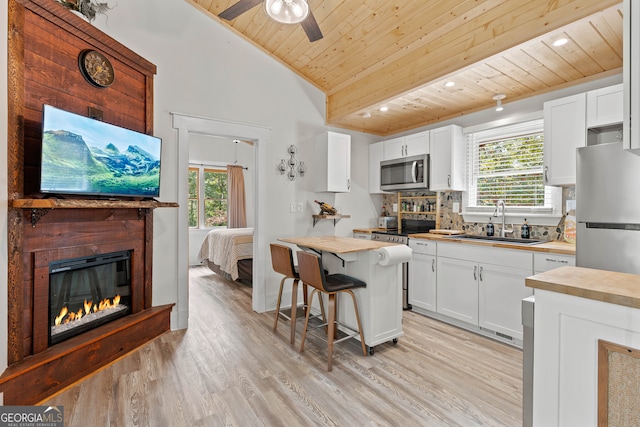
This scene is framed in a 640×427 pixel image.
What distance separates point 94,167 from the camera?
2.27 meters

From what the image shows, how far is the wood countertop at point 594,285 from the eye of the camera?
97 cm

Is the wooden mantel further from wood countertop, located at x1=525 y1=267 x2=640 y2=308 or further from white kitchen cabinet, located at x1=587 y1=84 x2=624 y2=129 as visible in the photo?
white kitchen cabinet, located at x1=587 y1=84 x2=624 y2=129

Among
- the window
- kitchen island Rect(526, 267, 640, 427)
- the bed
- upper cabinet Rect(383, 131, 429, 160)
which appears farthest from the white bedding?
kitchen island Rect(526, 267, 640, 427)

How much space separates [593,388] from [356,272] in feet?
5.92

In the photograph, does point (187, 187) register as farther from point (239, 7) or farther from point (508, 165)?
point (508, 165)

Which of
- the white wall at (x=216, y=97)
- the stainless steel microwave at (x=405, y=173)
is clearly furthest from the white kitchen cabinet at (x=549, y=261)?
the white wall at (x=216, y=97)

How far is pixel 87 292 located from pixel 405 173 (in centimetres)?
355

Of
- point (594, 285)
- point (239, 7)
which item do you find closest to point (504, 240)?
point (594, 285)

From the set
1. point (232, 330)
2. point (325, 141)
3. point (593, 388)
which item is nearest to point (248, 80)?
point (325, 141)

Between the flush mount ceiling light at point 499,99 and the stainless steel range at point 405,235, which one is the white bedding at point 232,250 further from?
the flush mount ceiling light at point 499,99

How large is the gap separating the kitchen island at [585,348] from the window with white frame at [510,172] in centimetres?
230
